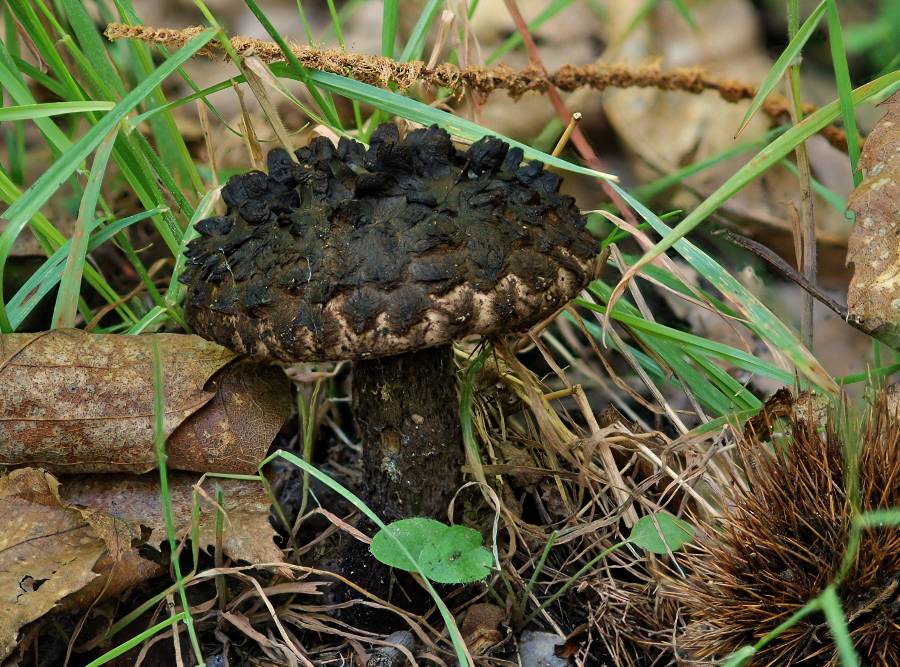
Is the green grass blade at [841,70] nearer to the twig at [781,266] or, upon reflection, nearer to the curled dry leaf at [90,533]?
the twig at [781,266]

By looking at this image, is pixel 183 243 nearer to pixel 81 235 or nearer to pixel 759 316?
pixel 81 235

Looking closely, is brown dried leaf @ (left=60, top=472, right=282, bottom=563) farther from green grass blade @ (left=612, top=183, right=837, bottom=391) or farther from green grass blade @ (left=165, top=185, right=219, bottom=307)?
green grass blade @ (left=612, top=183, right=837, bottom=391)

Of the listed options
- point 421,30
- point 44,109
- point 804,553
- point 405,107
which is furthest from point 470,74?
point 804,553

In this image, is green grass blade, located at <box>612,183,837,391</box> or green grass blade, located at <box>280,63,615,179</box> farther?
green grass blade, located at <box>280,63,615,179</box>

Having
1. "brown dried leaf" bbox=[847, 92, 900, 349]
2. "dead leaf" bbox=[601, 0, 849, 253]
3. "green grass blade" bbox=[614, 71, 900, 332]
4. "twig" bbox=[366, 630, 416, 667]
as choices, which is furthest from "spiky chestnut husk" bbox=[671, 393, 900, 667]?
"dead leaf" bbox=[601, 0, 849, 253]

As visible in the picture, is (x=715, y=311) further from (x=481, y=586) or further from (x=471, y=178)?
(x=481, y=586)

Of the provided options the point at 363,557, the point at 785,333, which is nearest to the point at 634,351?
the point at 785,333

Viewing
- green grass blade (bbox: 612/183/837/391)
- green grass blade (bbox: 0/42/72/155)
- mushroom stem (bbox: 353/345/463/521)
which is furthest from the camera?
green grass blade (bbox: 0/42/72/155)

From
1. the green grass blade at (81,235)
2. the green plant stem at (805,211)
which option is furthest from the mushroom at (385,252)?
the green plant stem at (805,211)
